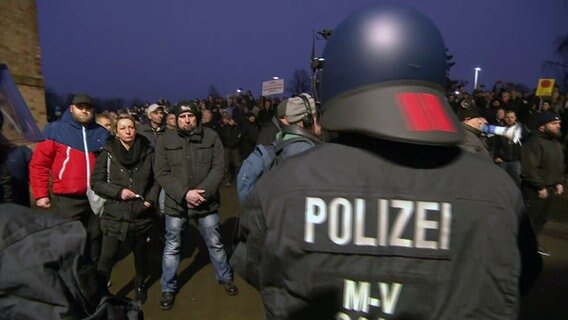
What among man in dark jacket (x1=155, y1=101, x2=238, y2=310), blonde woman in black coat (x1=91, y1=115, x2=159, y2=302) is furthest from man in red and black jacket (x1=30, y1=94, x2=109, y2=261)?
man in dark jacket (x1=155, y1=101, x2=238, y2=310)

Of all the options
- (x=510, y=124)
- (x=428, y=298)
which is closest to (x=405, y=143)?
(x=428, y=298)

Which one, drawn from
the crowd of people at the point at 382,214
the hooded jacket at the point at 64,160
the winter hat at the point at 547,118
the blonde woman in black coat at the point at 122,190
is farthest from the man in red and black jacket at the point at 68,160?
the winter hat at the point at 547,118

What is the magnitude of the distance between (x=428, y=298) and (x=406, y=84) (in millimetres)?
617

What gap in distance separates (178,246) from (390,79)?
129 inches

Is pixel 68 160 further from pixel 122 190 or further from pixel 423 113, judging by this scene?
pixel 423 113

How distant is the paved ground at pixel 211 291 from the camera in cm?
383

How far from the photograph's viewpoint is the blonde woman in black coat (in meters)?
3.82

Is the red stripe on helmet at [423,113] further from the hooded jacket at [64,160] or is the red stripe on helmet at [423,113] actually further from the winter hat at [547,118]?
the winter hat at [547,118]

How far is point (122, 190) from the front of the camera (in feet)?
12.5

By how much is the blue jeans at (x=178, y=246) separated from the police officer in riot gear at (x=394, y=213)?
2925mm

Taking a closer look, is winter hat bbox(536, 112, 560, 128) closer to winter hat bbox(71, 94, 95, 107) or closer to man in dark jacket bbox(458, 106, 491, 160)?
man in dark jacket bbox(458, 106, 491, 160)


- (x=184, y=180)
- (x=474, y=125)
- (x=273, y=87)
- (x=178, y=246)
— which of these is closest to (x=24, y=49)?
(x=184, y=180)

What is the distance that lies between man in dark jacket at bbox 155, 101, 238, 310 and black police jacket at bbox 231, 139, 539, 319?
2814 millimetres

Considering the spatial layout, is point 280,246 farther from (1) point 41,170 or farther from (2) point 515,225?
(1) point 41,170
